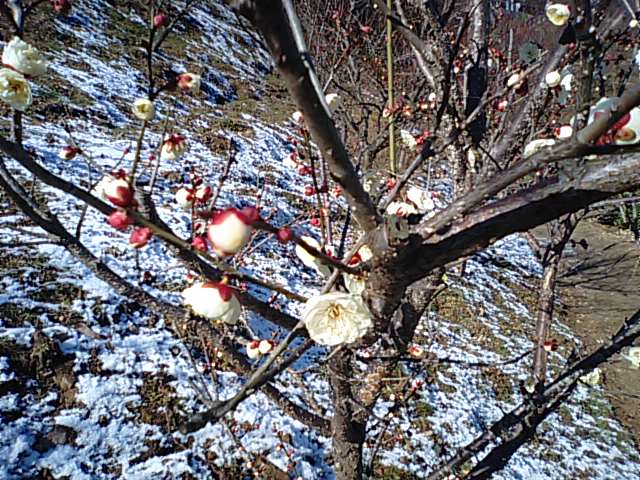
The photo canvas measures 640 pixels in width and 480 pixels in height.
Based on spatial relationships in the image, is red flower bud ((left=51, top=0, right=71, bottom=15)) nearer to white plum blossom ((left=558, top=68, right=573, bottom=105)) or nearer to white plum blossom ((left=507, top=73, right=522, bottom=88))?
white plum blossom ((left=507, top=73, right=522, bottom=88))

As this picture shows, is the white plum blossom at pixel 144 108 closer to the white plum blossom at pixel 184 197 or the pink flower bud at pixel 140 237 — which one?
the white plum blossom at pixel 184 197

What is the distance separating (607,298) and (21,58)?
19.9 ft

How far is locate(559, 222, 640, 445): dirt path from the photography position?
12.4 feet

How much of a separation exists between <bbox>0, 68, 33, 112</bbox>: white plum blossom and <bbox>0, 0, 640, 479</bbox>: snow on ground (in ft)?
0.70

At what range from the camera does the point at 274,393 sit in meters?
1.36

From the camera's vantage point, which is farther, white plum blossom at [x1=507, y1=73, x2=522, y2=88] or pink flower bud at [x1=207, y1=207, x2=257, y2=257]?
white plum blossom at [x1=507, y1=73, x2=522, y2=88]

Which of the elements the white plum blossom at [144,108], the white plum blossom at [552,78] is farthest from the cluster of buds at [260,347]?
the white plum blossom at [552,78]

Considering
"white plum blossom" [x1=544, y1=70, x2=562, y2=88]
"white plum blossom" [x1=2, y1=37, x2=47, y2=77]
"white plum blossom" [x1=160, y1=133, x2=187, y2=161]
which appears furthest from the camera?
"white plum blossom" [x1=544, y1=70, x2=562, y2=88]

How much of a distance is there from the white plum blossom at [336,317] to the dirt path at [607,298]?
3841mm

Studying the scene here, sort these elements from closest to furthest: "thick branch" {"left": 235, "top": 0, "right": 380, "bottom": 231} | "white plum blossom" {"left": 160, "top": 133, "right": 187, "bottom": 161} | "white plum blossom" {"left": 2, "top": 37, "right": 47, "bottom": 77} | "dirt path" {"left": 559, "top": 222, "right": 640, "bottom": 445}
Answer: "thick branch" {"left": 235, "top": 0, "right": 380, "bottom": 231} → "white plum blossom" {"left": 2, "top": 37, "right": 47, "bottom": 77} → "white plum blossom" {"left": 160, "top": 133, "right": 187, "bottom": 161} → "dirt path" {"left": 559, "top": 222, "right": 640, "bottom": 445}

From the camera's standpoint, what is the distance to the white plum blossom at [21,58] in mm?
994

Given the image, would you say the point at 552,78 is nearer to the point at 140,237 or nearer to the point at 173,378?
the point at 140,237

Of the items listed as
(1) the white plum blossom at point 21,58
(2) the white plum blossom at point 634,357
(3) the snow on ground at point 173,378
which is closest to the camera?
(1) the white plum blossom at point 21,58

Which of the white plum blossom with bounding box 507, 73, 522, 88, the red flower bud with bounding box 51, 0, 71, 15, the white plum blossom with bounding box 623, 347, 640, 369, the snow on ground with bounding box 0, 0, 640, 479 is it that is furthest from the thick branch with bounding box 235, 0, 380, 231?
the white plum blossom with bounding box 623, 347, 640, 369
